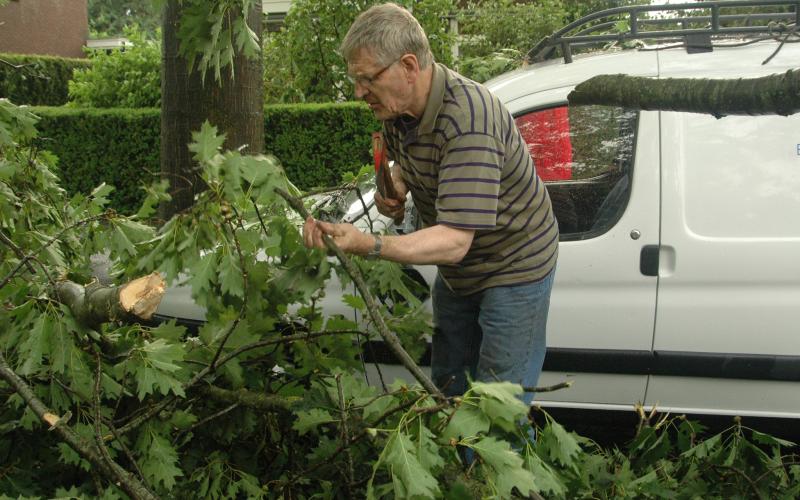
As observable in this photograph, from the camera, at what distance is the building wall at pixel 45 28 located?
86.8 feet

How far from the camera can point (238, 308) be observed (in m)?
2.88

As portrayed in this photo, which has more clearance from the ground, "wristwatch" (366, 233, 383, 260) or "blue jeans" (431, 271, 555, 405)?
"wristwatch" (366, 233, 383, 260)

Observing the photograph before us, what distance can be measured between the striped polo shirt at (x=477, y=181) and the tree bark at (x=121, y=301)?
80cm

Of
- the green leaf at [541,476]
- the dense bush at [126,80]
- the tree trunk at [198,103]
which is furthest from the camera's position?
the dense bush at [126,80]

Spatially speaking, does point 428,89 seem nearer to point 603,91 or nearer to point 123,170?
point 603,91

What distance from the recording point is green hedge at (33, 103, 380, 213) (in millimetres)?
9781

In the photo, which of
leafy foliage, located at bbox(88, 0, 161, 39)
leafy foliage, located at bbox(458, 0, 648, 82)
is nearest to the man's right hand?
leafy foliage, located at bbox(458, 0, 648, 82)

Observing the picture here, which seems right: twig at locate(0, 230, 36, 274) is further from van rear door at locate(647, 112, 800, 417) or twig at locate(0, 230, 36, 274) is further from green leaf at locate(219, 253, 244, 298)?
van rear door at locate(647, 112, 800, 417)

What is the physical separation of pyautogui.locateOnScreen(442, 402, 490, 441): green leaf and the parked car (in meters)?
1.92

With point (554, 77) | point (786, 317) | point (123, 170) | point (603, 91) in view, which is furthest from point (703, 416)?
point (123, 170)

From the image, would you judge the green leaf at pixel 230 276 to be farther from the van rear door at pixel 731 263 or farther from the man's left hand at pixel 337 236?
the van rear door at pixel 731 263

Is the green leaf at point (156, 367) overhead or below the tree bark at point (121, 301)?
below

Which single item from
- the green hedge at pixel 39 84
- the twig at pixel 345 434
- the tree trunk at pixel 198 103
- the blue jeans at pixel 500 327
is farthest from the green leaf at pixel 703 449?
the green hedge at pixel 39 84

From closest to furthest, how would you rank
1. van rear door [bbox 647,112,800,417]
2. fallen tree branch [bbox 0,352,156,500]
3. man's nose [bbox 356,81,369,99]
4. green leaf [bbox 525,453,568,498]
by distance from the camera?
green leaf [bbox 525,453,568,498]
fallen tree branch [bbox 0,352,156,500]
man's nose [bbox 356,81,369,99]
van rear door [bbox 647,112,800,417]
